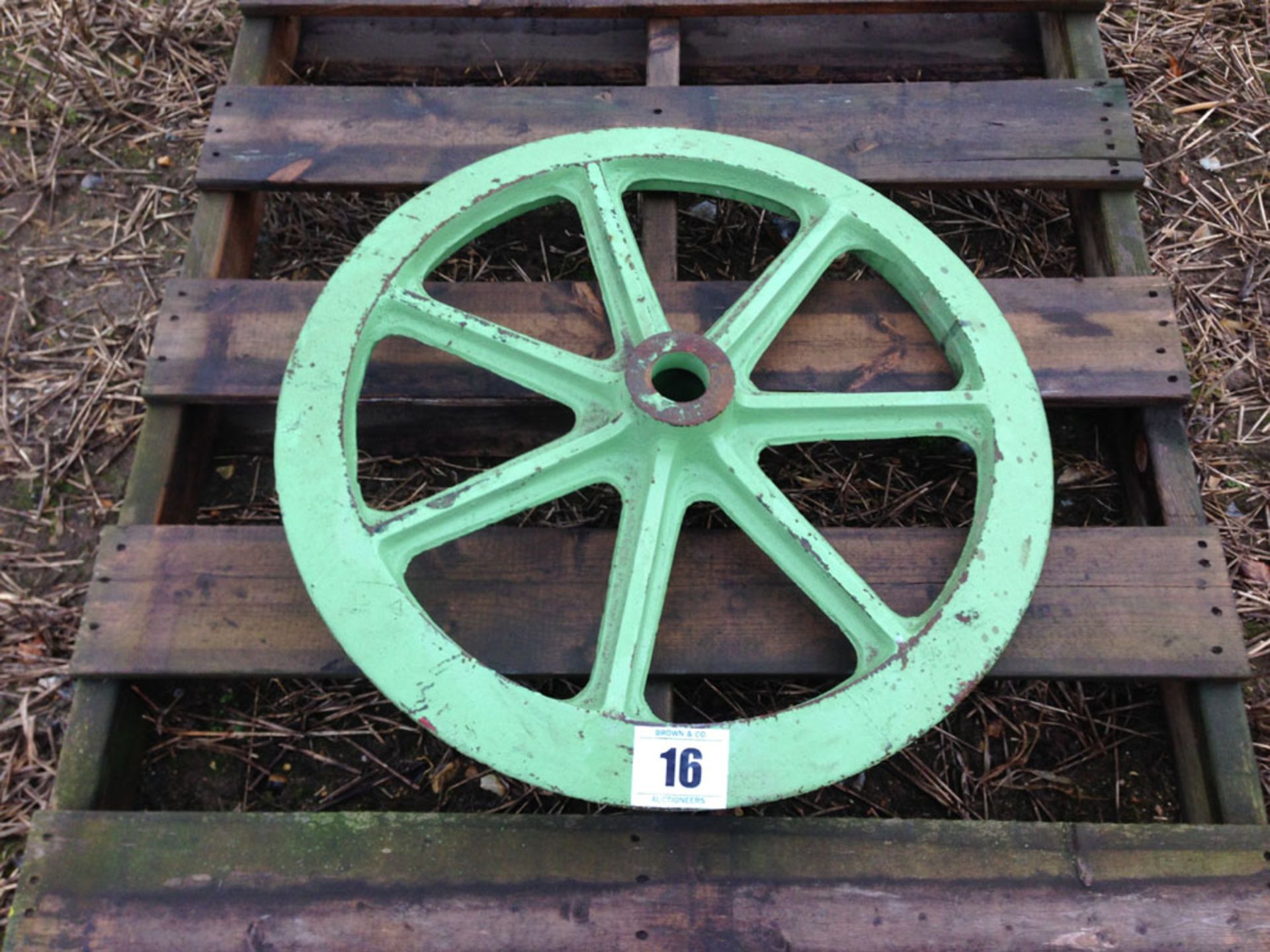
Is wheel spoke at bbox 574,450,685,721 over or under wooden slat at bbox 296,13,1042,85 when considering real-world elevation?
under

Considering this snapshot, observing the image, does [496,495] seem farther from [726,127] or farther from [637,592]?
[726,127]

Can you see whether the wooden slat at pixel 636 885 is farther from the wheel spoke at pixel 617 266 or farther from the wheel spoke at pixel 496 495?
the wheel spoke at pixel 617 266

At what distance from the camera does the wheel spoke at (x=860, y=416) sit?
1756 mm

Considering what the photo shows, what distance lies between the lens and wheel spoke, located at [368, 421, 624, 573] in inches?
65.5

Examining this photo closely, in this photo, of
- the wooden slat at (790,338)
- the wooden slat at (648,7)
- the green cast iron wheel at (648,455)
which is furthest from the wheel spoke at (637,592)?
the wooden slat at (648,7)

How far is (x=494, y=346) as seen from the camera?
182 centimetres

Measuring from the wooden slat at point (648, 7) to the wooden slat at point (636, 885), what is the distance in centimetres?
184

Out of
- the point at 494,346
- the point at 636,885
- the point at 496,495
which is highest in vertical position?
the point at 494,346

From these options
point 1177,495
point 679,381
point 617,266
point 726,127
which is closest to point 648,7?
point 726,127

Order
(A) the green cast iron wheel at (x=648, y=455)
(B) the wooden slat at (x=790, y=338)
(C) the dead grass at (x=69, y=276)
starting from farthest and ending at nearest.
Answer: (C) the dead grass at (x=69, y=276), (B) the wooden slat at (x=790, y=338), (A) the green cast iron wheel at (x=648, y=455)

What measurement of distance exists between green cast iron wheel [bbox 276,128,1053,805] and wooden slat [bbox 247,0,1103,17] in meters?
0.55

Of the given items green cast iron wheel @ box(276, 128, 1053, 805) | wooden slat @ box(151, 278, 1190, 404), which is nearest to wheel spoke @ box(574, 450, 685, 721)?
green cast iron wheel @ box(276, 128, 1053, 805)

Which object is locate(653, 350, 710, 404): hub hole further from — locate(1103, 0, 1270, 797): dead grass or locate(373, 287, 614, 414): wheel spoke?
locate(1103, 0, 1270, 797): dead grass

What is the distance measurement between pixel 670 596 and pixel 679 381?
0.41 meters
